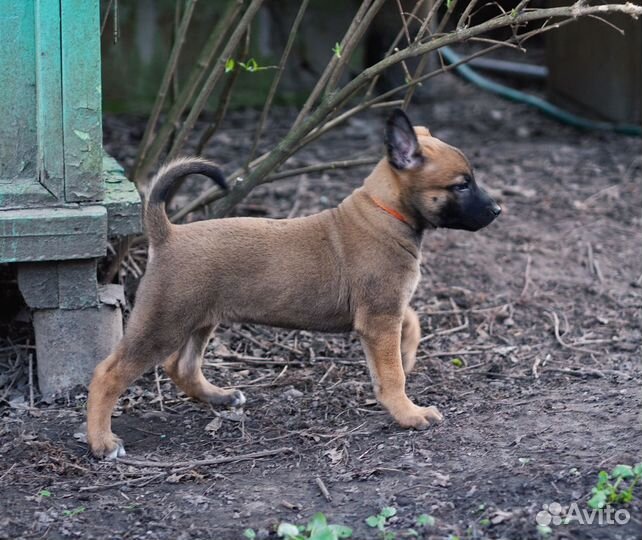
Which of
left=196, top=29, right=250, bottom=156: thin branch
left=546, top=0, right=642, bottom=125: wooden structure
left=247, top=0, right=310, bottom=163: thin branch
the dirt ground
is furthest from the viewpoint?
left=546, top=0, right=642, bottom=125: wooden structure

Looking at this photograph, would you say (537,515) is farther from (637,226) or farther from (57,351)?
(637,226)

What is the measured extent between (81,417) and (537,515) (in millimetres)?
2474

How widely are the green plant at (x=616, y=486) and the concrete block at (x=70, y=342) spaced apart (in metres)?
2.71

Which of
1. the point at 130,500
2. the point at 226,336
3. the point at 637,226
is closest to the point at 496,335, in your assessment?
the point at 226,336

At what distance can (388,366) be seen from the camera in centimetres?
488

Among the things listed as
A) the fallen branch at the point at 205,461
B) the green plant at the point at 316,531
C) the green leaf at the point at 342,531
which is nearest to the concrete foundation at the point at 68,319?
the fallen branch at the point at 205,461

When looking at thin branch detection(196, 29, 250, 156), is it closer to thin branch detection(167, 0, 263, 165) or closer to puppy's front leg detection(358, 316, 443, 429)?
thin branch detection(167, 0, 263, 165)

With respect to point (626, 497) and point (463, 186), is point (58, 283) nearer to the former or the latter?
point (463, 186)

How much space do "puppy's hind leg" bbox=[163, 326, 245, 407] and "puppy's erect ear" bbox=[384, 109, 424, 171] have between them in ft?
4.27

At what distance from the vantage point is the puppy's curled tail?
15.5 ft

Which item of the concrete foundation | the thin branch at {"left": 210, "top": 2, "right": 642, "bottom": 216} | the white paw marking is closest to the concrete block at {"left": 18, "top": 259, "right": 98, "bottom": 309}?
the concrete foundation

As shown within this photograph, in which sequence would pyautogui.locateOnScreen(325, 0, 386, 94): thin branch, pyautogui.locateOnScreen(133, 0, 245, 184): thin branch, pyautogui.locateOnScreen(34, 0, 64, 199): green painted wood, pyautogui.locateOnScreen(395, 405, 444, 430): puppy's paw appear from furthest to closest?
1. pyautogui.locateOnScreen(133, 0, 245, 184): thin branch
2. pyautogui.locateOnScreen(325, 0, 386, 94): thin branch
3. pyautogui.locateOnScreen(34, 0, 64, 199): green painted wood
4. pyautogui.locateOnScreen(395, 405, 444, 430): puppy's paw

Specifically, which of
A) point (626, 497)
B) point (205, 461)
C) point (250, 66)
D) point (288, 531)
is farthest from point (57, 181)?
point (626, 497)

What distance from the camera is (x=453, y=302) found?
6668 mm
